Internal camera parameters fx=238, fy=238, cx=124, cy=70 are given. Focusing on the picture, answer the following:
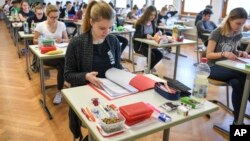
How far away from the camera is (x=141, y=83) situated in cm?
145

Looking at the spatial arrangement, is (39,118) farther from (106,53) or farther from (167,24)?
(167,24)

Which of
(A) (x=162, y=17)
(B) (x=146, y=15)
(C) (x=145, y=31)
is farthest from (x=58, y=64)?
(A) (x=162, y=17)

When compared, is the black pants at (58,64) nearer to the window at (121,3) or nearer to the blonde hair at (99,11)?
the blonde hair at (99,11)

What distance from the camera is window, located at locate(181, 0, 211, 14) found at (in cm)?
761

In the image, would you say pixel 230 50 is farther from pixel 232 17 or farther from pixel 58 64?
pixel 58 64

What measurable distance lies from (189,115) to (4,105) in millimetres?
2525

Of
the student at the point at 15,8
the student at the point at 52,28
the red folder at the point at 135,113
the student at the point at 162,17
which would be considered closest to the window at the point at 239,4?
the student at the point at 162,17

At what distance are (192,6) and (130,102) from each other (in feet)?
24.1

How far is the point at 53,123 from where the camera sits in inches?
99.5

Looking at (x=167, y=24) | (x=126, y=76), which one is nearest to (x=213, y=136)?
(x=126, y=76)

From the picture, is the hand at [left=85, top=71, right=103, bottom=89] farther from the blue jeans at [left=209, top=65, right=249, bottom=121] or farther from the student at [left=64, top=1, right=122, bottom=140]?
the blue jeans at [left=209, top=65, right=249, bottom=121]

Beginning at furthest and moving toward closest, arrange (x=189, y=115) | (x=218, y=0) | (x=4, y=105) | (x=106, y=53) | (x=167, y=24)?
1. (x=218, y=0)
2. (x=167, y=24)
3. (x=4, y=105)
4. (x=106, y=53)
5. (x=189, y=115)

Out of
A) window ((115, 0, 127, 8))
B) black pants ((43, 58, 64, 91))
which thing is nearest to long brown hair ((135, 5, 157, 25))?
black pants ((43, 58, 64, 91))

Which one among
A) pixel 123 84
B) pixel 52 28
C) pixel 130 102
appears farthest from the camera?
pixel 52 28
